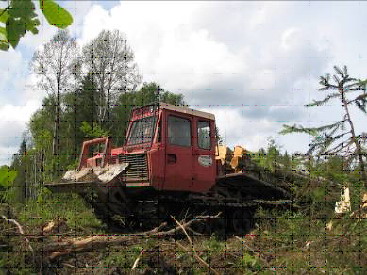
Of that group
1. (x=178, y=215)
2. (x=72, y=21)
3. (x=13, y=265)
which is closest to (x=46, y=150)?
(x=178, y=215)

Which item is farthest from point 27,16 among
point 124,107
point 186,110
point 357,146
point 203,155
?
point 203,155

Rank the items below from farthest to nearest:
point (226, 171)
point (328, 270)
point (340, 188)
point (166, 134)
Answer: point (226, 171), point (166, 134), point (340, 188), point (328, 270)

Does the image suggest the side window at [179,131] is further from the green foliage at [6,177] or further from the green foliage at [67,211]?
the green foliage at [6,177]

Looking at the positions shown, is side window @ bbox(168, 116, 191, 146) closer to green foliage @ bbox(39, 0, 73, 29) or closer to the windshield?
the windshield

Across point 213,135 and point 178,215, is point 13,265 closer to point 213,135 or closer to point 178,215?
point 178,215

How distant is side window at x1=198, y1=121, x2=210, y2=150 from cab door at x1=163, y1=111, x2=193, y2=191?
12.0 inches

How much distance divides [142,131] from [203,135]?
144cm

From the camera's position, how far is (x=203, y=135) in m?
9.52

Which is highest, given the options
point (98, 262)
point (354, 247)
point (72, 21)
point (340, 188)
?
point (72, 21)

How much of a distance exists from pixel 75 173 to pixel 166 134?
2200 mm

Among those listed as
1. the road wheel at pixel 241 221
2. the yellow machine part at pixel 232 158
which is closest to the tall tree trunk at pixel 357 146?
the yellow machine part at pixel 232 158

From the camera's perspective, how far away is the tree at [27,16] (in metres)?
1.24

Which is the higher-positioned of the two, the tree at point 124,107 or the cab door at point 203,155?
the tree at point 124,107

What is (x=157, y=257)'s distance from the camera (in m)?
6.09
